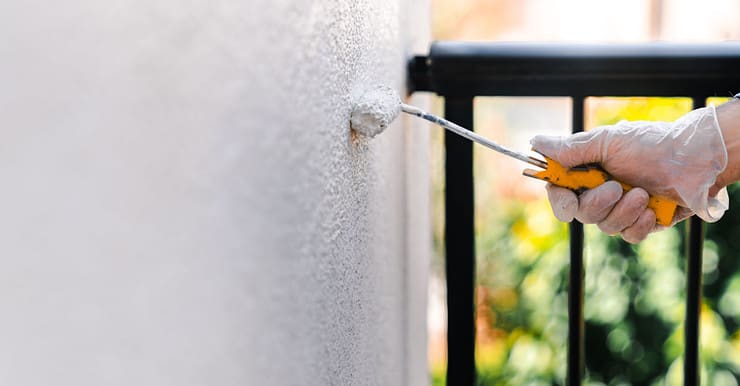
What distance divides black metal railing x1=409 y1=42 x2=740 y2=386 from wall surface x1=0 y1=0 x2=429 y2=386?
0.46 meters

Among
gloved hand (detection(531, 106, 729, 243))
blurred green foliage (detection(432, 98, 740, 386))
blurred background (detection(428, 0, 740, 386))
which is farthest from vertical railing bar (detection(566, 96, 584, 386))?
blurred green foliage (detection(432, 98, 740, 386))

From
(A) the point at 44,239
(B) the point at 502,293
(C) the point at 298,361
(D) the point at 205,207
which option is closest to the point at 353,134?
(C) the point at 298,361

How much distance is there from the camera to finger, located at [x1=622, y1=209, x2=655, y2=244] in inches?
39.1

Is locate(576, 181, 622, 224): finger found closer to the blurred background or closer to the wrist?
the wrist

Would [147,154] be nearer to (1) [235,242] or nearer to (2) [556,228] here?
(1) [235,242]

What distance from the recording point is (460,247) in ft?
4.14

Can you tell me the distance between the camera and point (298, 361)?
0.63m

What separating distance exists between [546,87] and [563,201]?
0.28 m

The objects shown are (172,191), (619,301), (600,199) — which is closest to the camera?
(172,191)

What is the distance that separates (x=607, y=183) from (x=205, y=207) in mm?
647

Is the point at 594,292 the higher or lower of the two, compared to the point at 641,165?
lower

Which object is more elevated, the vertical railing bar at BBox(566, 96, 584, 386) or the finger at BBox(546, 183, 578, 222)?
the finger at BBox(546, 183, 578, 222)

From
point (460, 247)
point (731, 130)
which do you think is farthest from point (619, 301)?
point (731, 130)

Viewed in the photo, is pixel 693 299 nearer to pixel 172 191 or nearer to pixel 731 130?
pixel 731 130
